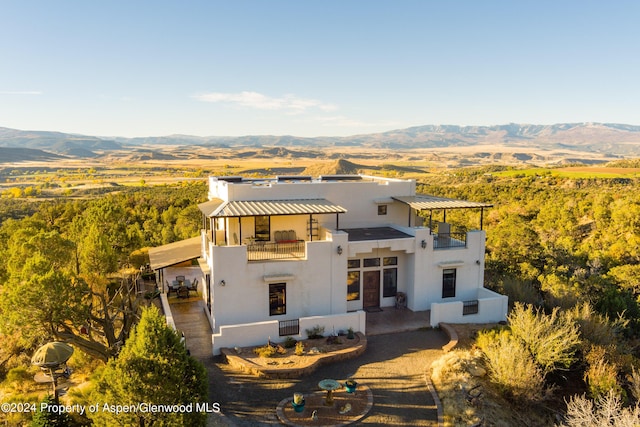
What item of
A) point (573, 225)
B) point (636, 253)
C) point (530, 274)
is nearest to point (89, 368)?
point (530, 274)

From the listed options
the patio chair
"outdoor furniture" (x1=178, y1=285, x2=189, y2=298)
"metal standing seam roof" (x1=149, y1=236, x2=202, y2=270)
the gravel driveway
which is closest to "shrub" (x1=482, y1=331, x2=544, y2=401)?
the gravel driveway

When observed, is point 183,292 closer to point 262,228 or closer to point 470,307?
point 262,228

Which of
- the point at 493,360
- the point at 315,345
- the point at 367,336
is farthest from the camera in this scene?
the point at 367,336

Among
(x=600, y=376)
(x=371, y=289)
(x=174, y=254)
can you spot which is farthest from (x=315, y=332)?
(x=600, y=376)

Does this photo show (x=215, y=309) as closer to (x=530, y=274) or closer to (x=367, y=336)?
(x=367, y=336)

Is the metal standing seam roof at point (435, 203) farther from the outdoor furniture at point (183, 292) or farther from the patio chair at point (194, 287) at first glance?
the outdoor furniture at point (183, 292)

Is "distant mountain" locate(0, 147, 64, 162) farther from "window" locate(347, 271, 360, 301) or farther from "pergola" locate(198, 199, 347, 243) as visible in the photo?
"window" locate(347, 271, 360, 301)
